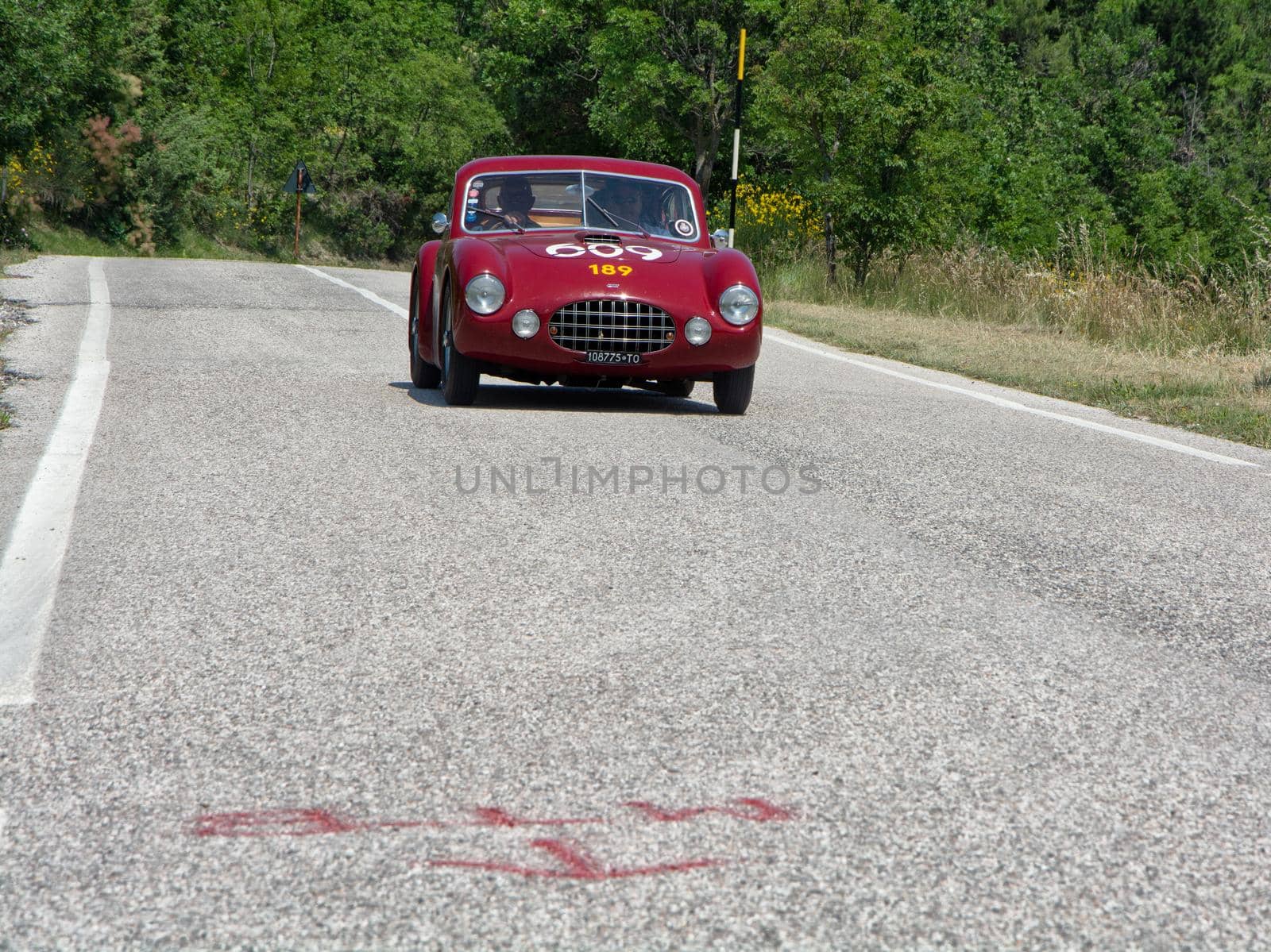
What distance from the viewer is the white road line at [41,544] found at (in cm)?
358

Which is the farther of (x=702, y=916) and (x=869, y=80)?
(x=869, y=80)

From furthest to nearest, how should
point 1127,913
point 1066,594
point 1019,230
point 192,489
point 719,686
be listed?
point 1019,230, point 192,489, point 1066,594, point 719,686, point 1127,913

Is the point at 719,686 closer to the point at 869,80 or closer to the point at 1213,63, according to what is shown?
the point at 869,80

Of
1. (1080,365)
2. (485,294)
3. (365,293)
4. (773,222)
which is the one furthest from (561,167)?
(773,222)

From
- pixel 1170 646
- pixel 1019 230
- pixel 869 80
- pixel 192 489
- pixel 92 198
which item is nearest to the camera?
pixel 1170 646

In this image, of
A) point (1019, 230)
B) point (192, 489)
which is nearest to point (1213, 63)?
point (1019, 230)

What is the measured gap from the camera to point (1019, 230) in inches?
1296

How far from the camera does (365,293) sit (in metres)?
18.9

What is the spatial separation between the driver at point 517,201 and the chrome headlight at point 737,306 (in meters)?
1.58

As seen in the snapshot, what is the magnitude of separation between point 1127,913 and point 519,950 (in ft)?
3.04

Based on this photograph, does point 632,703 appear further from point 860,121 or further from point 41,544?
point 860,121

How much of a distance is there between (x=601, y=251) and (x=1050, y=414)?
111 inches

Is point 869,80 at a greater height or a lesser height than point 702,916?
greater

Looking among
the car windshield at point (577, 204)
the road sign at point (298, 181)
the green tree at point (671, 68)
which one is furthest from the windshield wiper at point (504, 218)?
the road sign at point (298, 181)
